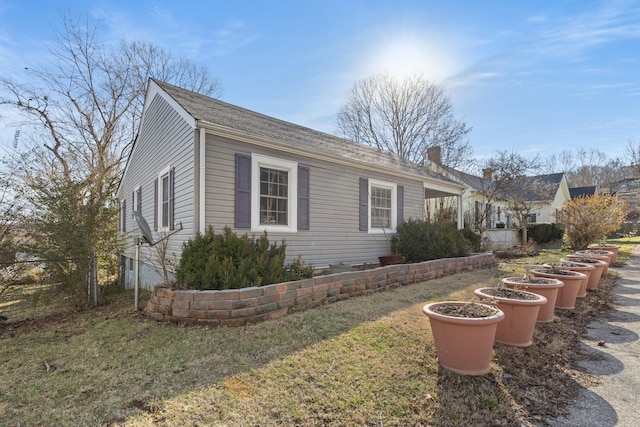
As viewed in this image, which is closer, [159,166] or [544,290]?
[544,290]

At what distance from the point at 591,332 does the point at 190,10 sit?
10.8 meters

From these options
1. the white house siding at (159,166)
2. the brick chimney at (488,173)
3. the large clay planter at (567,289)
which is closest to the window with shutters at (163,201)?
the white house siding at (159,166)

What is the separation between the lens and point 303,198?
7074 mm

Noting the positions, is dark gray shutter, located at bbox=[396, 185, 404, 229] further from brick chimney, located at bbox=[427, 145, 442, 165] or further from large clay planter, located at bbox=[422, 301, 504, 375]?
brick chimney, located at bbox=[427, 145, 442, 165]

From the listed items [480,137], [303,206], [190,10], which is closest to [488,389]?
[303,206]

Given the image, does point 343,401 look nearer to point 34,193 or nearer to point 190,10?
point 34,193

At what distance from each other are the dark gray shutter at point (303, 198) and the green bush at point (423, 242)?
3.18 meters

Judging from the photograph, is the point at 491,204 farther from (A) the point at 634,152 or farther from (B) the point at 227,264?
(A) the point at 634,152

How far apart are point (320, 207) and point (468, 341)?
513 centimetres

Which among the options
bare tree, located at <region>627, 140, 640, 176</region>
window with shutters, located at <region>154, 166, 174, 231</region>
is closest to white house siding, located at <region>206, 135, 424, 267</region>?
window with shutters, located at <region>154, 166, 174, 231</region>

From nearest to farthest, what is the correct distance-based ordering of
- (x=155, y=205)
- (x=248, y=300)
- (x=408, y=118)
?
(x=248, y=300), (x=155, y=205), (x=408, y=118)

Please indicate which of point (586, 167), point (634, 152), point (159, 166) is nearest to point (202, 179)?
point (159, 166)

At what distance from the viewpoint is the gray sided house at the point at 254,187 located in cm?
586

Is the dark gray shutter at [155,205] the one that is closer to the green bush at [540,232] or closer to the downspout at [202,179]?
the downspout at [202,179]
